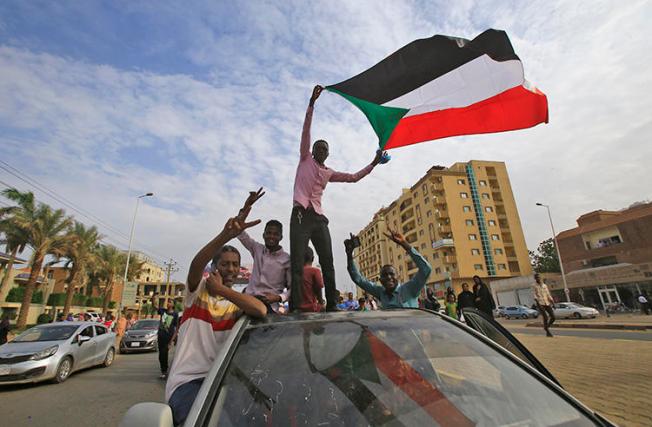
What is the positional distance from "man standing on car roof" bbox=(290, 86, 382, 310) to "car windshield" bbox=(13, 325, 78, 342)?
8.61 meters

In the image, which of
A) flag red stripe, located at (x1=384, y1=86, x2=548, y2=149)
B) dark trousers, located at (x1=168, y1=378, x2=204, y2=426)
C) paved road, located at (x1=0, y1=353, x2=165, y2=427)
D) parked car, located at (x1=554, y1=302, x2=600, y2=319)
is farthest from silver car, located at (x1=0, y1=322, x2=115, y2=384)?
parked car, located at (x1=554, y1=302, x2=600, y2=319)

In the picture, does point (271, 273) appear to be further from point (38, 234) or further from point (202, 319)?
point (38, 234)

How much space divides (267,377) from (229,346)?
10.2 inches

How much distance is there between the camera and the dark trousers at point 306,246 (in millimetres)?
3242

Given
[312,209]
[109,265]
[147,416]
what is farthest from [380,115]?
[109,265]

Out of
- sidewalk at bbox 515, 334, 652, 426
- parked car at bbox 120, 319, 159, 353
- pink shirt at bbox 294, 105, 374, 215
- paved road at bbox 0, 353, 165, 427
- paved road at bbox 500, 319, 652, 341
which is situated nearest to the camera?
pink shirt at bbox 294, 105, 374, 215

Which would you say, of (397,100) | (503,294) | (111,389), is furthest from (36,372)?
(503,294)

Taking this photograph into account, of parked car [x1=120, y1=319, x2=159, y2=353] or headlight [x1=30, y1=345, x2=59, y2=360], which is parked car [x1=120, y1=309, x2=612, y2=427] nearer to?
headlight [x1=30, y1=345, x2=59, y2=360]

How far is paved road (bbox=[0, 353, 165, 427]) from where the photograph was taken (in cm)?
492

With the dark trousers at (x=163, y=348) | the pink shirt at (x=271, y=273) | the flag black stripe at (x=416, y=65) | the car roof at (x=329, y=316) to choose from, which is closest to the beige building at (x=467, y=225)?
the dark trousers at (x=163, y=348)

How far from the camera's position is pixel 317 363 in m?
1.58

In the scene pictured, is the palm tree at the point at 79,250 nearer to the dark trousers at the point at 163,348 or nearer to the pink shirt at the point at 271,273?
the dark trousers at the point at 163,348

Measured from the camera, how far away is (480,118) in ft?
15.0

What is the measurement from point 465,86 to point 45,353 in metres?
10.2
